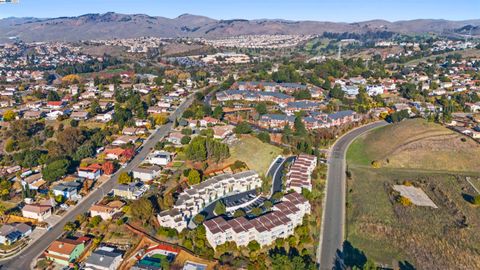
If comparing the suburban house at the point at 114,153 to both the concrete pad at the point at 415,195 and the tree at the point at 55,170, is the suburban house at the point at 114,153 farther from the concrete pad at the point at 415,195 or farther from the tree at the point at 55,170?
the concrete pad at the point at 415,195

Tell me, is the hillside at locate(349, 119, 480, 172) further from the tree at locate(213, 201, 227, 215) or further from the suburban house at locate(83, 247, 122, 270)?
the suburban house at locate(83, 247, 122, 270)

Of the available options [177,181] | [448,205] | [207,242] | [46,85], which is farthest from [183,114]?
[46,85]

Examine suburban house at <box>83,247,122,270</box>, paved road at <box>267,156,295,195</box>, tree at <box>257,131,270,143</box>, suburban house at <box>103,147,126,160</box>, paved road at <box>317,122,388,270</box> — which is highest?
tree at <box>257,131,270,143</box>

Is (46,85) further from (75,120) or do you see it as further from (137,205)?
(137,205)

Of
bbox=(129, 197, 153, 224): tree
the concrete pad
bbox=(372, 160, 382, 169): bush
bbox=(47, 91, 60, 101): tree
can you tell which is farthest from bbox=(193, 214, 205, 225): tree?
bbox=(47, 91, 60, 101): tree

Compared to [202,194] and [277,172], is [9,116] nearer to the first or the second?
[202,194]

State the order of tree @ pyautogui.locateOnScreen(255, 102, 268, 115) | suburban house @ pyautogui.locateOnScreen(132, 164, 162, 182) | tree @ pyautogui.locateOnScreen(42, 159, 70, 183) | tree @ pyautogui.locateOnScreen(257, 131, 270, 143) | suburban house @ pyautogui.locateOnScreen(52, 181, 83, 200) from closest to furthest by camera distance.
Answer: suburban house @ pyautogui.locateOnScreen(52, 181, 83, 200) < tree @ pyautogui.locateOnScreen(42, 159, 70, 183) < suburban house @ pyautogui.locateOnScreen(132, 164, 162, 182) < tree @ pyautogui.locateOnScreen(257, 131, 270, 143) < tree @ pyautogui.locateOnScreen(255, 102, 268, 115)
